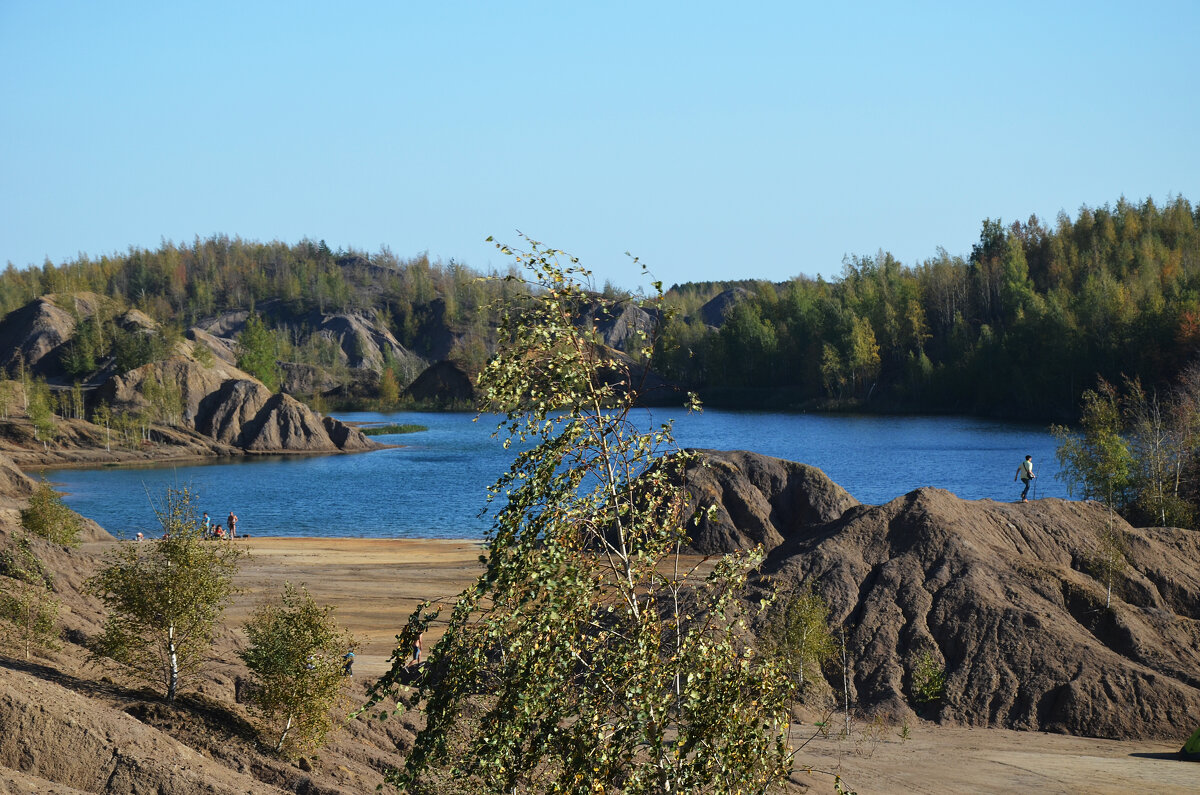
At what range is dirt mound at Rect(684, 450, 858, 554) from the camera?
41.2 metres

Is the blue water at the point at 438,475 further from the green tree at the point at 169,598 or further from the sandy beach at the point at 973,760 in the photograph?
the green tree at the point at 169,598

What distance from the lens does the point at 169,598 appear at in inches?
658

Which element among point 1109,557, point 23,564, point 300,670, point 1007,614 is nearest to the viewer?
point 300,670

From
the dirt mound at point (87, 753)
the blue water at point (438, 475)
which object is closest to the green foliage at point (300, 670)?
the dirt mound at point (87, 753)

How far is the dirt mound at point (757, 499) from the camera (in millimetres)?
41188

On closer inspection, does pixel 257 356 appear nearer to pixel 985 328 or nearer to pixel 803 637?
pixel 985 328

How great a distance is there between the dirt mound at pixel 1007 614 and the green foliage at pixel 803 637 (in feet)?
4.42

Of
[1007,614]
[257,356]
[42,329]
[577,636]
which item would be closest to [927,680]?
[1007,614]

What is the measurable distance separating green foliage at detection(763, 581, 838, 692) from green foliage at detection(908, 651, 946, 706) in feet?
6.21

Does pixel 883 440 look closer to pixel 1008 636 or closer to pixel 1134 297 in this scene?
pixel 1134 297

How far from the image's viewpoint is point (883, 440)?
318 ft

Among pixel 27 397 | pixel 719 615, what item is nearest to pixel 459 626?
pixel 719 615

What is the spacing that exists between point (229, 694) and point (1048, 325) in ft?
371

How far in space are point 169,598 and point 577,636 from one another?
10103 mm
